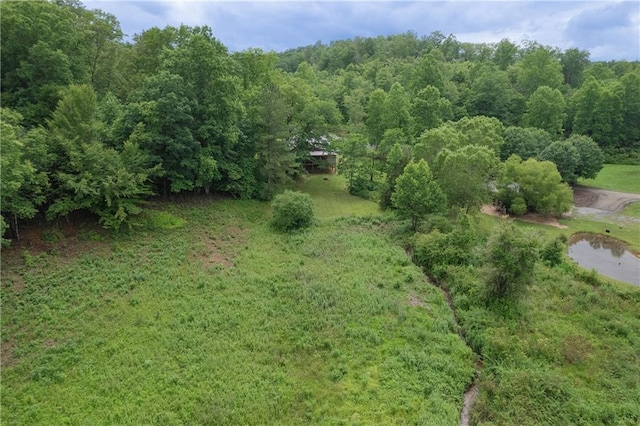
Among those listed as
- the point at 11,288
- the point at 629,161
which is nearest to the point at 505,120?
the point at 629,161

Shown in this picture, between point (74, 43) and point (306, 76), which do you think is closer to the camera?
point (74, 43)

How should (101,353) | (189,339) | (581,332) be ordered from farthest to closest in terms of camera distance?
(581,332) < (189,339) < (101,353)

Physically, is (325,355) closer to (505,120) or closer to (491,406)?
(491,406)

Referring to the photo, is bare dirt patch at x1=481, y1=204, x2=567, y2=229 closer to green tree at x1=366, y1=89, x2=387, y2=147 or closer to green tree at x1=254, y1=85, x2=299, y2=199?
green tree at x1=366, y1=89, x2=387, y2=147


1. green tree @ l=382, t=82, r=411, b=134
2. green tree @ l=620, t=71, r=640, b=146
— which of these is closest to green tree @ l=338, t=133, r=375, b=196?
green tree @ l=382, t=82, r=411, b=134

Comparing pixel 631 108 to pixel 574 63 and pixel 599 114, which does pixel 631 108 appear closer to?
pixel 599 114

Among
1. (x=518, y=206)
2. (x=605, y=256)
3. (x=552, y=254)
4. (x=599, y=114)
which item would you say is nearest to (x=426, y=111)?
(x=518, y=206)

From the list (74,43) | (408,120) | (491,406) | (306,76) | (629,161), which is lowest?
(491,406)
